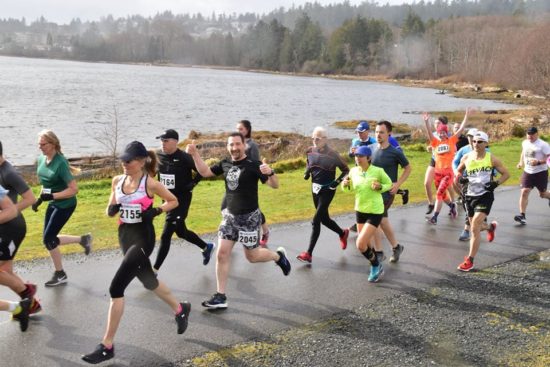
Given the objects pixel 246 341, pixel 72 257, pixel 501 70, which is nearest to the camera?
pixel 246 341

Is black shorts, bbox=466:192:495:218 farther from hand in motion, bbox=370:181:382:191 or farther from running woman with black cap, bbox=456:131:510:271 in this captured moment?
hand in motion, bbox=370:181:382:191

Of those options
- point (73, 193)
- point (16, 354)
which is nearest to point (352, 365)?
point (16, 354)

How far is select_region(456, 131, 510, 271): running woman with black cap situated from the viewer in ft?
28.1

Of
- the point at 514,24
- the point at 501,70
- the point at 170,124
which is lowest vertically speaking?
the point at 170,124

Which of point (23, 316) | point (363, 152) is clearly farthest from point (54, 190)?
point (363, 152)

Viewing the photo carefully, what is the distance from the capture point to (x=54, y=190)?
749 centimetres

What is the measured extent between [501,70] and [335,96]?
130 ft

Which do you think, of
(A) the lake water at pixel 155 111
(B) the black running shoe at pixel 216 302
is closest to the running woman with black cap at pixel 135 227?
(B) the black running shoe at pixel 216 302

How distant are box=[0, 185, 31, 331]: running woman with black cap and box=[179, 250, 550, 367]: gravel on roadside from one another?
1.93m

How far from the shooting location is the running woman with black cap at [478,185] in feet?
28.1

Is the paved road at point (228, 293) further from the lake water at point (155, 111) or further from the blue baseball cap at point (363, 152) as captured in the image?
the lake water at point (155, 111)

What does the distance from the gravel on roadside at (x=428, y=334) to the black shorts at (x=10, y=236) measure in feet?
8.12

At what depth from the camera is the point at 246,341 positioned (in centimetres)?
595

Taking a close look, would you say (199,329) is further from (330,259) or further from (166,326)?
(330,259)
